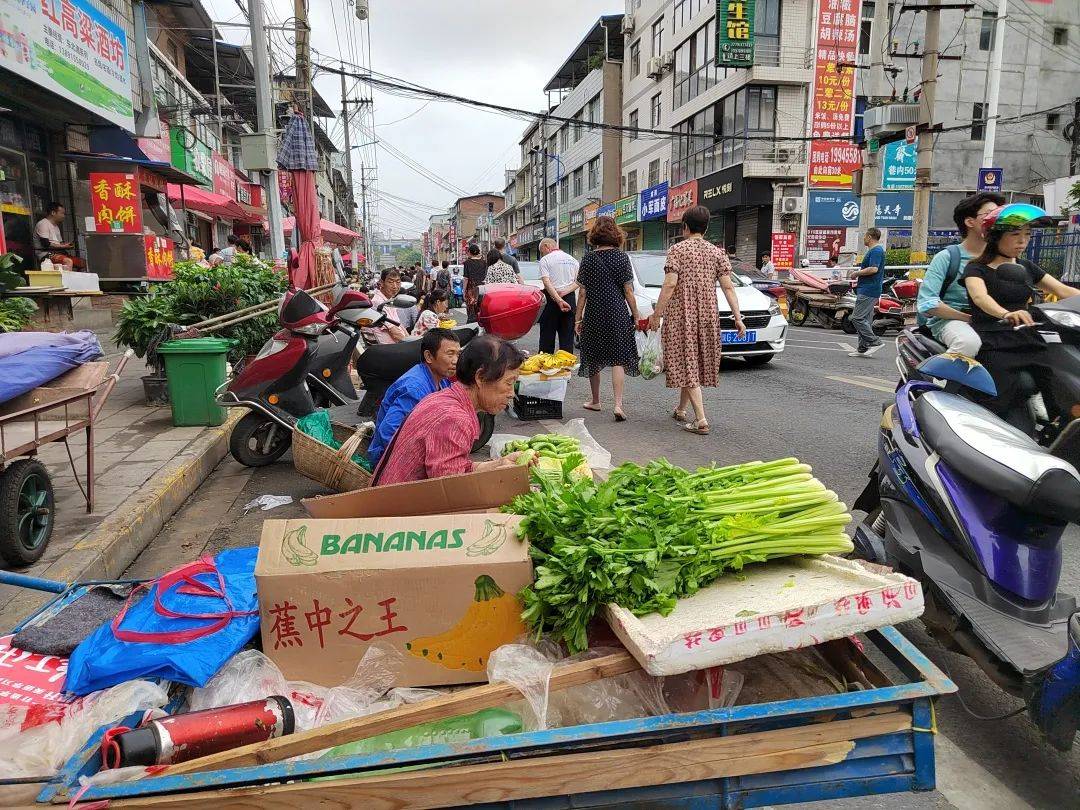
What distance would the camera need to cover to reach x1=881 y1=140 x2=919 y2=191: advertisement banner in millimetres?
27094

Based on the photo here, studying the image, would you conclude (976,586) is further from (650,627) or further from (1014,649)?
(650,627)

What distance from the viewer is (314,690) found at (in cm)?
214

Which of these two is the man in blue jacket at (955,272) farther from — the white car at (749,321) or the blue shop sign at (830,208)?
the blue shop sign at (830,208)

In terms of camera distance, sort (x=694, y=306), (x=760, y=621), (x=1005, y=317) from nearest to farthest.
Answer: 1. (x=760, y=621)
2. (x=1005, y=317)
3. (x=694, y=306)

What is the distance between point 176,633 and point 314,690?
44cm

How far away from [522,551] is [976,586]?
160 centimetres

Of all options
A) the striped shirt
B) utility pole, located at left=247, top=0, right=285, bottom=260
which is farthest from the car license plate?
utility pole, located at left=247, top=0, right=285, bottom=260

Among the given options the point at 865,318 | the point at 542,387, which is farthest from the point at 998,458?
the point at 865,318

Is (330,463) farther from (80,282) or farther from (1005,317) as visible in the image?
(80,282)

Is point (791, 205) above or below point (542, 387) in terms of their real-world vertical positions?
above

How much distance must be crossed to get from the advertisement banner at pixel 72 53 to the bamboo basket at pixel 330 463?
7162 mm

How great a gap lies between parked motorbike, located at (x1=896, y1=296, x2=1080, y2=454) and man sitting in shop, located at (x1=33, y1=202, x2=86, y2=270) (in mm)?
11815

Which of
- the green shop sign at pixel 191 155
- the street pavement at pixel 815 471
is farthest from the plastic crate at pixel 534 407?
the green shop sign at pixel 191 155

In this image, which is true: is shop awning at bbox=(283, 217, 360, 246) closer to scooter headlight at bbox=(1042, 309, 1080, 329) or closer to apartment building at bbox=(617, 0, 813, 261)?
apartment building at bbox=(617, 0, 813, 261)
